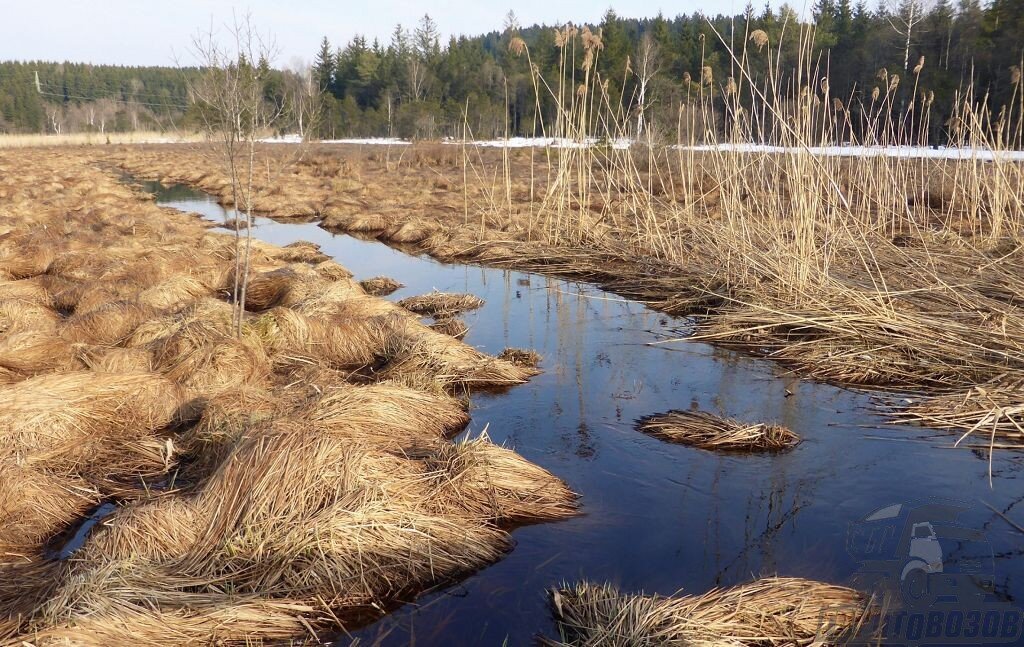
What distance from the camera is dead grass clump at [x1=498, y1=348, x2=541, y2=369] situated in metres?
6.82

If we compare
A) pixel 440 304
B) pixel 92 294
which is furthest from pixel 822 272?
pixel 92 294

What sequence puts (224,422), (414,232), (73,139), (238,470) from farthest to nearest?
(73,139) → (414,232) → (224,422) → (238,470)

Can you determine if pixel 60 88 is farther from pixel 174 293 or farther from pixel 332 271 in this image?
pixel 174 293

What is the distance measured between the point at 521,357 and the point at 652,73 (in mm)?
10547

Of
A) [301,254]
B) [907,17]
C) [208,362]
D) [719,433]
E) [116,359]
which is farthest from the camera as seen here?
[907,17]

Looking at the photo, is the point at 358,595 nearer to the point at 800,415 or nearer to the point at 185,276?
the point at 800,415

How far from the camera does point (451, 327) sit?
7.84 metres

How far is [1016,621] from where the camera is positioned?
3.25 meters

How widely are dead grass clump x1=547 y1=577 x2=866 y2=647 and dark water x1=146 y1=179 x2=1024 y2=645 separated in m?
0.18

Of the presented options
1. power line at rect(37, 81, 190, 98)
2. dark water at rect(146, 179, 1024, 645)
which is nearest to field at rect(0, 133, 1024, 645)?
dark water at rect(146, 179, 1024, 645)

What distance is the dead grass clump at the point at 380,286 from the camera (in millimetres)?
10117

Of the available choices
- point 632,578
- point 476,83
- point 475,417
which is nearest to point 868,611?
point 632,578

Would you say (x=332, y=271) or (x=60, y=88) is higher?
(x=60, y=88)

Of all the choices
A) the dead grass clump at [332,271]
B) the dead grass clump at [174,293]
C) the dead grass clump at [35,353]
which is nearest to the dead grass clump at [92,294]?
the dead grass clump at [174,293]
